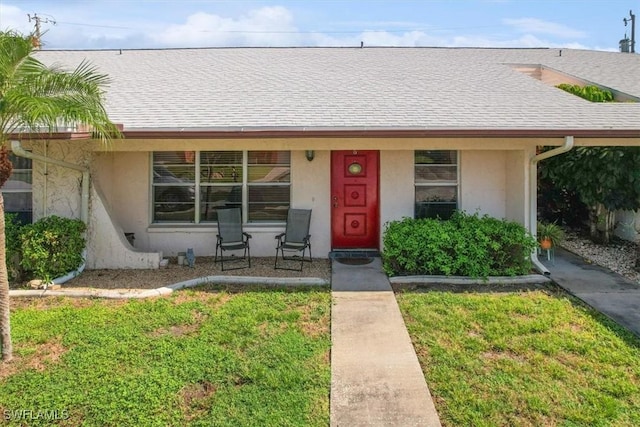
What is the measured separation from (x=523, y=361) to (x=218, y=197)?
6273mm

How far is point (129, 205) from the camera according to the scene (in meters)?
8.62

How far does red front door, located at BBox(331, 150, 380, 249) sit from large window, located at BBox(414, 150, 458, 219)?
86 centimetres

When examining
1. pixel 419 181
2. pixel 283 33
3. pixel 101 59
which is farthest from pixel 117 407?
pixel 283 33

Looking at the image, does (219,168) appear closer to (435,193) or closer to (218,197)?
(218,197)

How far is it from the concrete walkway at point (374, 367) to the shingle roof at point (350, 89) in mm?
2913

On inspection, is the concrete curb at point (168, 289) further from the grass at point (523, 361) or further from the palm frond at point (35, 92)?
the palm frond at point (35, 92)

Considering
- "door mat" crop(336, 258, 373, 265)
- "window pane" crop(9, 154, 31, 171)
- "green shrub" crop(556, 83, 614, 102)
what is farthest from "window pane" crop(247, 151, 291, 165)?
"green shrub" crop(556, 83, 614, 102)

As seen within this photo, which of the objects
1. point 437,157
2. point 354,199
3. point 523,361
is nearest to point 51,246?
point 354,199

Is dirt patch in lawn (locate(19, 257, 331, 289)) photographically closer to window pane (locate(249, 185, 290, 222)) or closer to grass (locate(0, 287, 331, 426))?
grass (locate(0, 287, 331, 426))

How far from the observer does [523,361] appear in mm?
4352

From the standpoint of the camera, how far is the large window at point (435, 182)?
8648 mm

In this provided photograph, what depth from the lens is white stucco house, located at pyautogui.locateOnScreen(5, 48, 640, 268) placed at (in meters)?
7.08

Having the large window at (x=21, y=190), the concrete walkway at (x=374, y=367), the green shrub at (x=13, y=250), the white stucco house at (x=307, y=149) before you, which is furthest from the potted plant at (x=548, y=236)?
the large window at (x=21, y=190)

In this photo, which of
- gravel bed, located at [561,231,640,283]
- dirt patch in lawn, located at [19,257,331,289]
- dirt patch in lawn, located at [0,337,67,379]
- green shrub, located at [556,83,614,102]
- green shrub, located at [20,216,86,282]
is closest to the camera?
dirt patch in lawn, located at [0,337,67,379]
